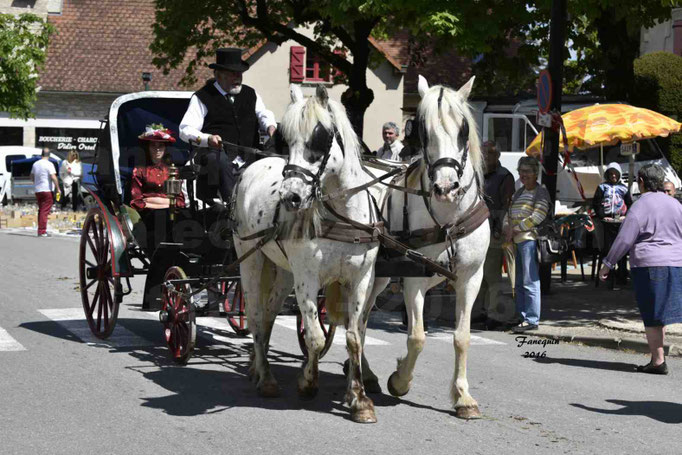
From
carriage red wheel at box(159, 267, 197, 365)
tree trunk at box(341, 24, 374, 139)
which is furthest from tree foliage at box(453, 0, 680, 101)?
carriage red wheel at box(159, 267, 197, 365)

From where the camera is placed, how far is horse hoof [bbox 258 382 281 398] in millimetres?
7773

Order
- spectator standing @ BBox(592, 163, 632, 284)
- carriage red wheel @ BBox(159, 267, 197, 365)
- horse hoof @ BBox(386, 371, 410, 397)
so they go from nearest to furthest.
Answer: horse hoof @ BBox(386, 371, 410, 397) → carriage red wheel @ BBox(159, 267, 197, 365) → spectator standing @ BBox(592, 163, 632, 284)

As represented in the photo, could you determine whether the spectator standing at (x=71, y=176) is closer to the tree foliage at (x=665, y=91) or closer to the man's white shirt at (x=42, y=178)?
the man's white shirt at (x=42, y=178)

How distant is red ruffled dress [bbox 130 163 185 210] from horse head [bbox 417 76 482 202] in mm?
4058

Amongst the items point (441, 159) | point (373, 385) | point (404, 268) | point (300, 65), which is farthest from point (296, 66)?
point (441, 159)

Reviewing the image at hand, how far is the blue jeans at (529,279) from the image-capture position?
1184cm

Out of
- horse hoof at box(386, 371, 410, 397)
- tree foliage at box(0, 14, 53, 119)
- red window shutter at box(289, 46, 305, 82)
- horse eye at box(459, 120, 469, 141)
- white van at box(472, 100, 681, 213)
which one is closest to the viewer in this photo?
horse eye at box(459, 120, 469, 141)

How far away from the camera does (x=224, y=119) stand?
9203 millimetres

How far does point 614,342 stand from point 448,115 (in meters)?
5.20

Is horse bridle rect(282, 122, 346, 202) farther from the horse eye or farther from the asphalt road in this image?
the asphalt road

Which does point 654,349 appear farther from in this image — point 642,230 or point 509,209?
point 509,209

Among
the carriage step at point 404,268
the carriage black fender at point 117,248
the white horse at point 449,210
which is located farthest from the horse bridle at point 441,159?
the carriage black fender at point 117,248

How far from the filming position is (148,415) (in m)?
7.16

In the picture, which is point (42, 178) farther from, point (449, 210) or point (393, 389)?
point (449, 210)
